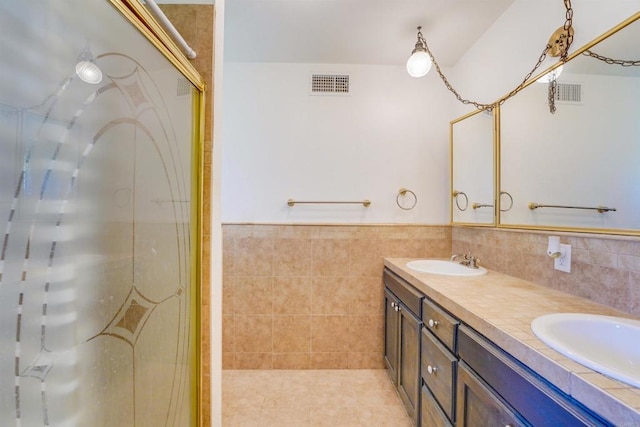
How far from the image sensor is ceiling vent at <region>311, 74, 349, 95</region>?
7.22 ft

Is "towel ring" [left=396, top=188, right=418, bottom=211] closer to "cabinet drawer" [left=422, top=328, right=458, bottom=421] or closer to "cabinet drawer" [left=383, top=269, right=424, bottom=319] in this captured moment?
"cabinet drawer" [left=383, top=269, right=424, bottom=319]

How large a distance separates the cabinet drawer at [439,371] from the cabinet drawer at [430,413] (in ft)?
0.10

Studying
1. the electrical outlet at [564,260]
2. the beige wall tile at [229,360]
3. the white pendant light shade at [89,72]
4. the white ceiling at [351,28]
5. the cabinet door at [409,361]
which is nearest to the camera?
the white pendant light shade at [89,72]

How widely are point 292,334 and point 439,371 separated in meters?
1.24

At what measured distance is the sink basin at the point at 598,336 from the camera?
31.1 inches

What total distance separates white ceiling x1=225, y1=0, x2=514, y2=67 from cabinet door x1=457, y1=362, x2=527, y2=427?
197 centimetres

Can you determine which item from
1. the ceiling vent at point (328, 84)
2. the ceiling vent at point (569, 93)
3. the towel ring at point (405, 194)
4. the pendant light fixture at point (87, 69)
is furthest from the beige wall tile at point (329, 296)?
the pendant light fixture at point (87, 69)

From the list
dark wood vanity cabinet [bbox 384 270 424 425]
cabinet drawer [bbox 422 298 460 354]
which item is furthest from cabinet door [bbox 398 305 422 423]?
cabinet drawer [bbox 422 298 460 354]

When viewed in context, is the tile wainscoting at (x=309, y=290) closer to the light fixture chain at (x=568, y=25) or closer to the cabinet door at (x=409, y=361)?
the cabinet door at (x=409, y=361)

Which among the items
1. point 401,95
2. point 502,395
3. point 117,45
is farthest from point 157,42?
point 401,95

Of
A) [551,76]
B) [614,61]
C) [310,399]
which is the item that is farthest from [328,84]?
[310,399]

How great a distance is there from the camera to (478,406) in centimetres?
92

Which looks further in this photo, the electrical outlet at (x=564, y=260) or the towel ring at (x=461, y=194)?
the towel ring at (x=461, y=194)

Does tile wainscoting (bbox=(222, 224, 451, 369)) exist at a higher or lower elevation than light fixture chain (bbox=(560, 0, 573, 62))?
lower
